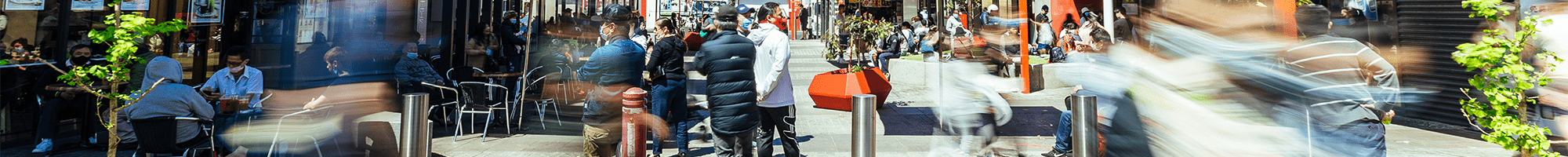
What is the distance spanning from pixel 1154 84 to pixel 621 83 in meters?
2.97

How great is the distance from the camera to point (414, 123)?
137 inches

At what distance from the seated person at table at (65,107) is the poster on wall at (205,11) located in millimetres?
2267

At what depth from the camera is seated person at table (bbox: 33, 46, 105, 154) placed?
573 cm

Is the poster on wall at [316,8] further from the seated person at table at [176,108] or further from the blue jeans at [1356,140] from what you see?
the blue jeans at [1356,140]

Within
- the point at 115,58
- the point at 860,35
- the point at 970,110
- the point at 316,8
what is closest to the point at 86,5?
the point at 115,58

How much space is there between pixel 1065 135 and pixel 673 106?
2.19 meters

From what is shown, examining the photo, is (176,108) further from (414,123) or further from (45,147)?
(45,147)

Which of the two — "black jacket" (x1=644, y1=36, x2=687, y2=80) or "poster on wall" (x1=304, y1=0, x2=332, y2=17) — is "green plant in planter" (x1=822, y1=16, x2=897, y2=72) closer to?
"black jacket" (x1=644, y1=36, x2=687, y2=80)

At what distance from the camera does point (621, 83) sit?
4832mm

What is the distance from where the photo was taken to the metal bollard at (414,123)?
3457 millimetres

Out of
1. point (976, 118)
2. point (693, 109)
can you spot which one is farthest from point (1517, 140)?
point (693, 109)

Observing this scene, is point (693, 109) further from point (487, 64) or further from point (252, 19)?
point (252, 19)

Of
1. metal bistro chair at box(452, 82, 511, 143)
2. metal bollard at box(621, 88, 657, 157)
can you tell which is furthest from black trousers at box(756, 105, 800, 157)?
metal bistro chair at box(452, 82, 511, 143)

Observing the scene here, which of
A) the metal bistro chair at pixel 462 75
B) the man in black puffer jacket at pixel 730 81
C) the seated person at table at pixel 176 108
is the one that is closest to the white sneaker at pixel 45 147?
the seated person at table at pixel 176 108
